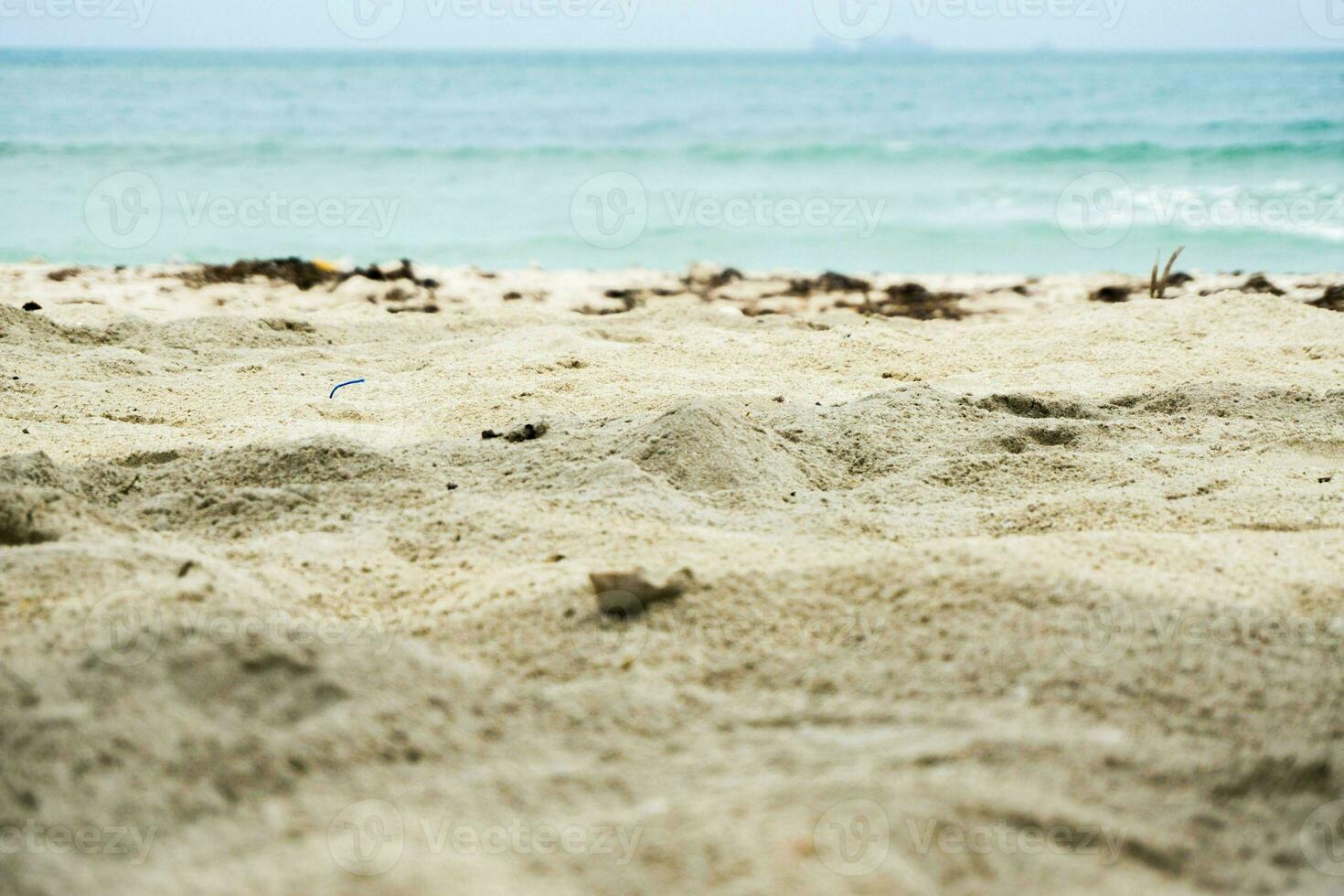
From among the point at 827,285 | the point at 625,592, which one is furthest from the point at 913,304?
the point at 625,592

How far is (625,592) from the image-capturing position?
1.96 m

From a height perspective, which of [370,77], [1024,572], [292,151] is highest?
[370,77]

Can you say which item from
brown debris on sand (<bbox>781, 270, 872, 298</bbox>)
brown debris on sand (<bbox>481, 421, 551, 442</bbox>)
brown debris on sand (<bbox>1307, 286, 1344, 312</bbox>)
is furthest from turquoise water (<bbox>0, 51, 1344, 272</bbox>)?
brown debris on sand (<bbox>481, 421, 551, 442</bbox>)

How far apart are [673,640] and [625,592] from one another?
144mm

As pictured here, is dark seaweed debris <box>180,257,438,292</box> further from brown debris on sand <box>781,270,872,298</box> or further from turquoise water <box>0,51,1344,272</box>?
turquoise water <box>0,51,1344,272</box>

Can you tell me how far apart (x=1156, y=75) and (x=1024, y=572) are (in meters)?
39.2

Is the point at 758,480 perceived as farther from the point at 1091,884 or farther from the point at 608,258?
the point at 608,258

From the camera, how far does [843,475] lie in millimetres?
2920

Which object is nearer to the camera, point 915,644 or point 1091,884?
point 1091,884

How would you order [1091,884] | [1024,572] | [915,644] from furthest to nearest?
[1024,572] < [915,644] < [1091,884]

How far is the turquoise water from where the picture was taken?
32.5 feet

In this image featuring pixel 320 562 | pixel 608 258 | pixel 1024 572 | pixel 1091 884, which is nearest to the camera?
pixel 1091 884

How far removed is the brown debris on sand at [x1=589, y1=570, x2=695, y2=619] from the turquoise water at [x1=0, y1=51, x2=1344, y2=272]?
24.1 ft

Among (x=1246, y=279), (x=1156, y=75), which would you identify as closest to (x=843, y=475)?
(x=1246, y=279)
